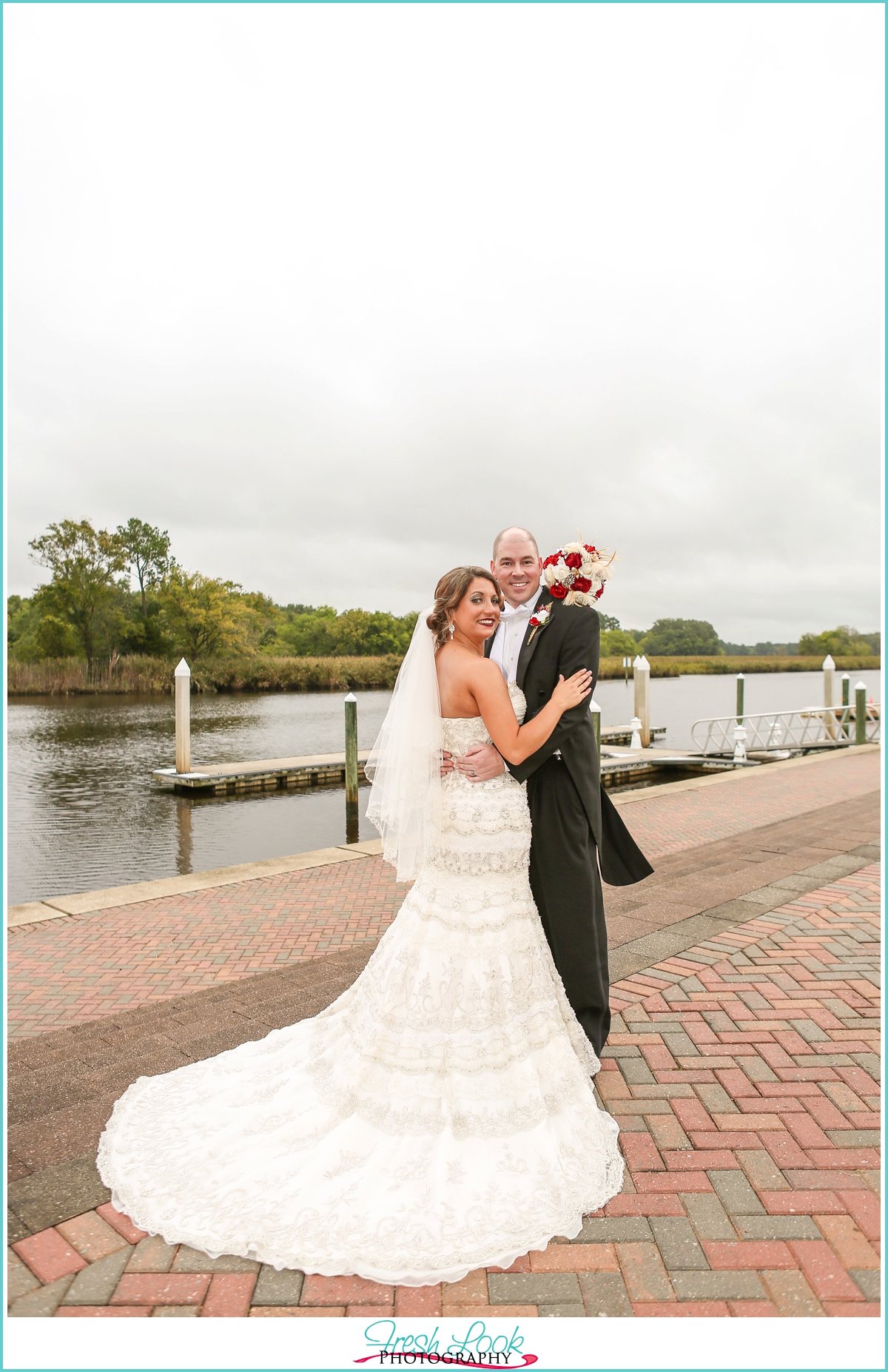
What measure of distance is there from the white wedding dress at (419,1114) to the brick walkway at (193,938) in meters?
1.46

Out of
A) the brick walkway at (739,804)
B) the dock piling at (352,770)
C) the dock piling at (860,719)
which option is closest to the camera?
the brick walkway at (739,804)

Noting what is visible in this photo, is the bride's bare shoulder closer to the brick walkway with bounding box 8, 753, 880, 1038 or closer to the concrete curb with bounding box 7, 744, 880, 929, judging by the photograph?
the brick walkway with bounding box 8, 753, 880, 1038

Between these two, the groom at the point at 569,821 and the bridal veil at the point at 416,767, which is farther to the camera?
the groom at the point at 569,821

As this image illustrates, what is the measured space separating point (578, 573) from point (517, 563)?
29 cm

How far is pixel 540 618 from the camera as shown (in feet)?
10.4

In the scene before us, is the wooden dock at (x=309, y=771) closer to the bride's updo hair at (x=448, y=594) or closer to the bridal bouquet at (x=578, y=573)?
the bridal bouquet at (x=578, y=573)

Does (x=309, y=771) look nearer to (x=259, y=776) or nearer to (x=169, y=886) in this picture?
(x=259, y=776)

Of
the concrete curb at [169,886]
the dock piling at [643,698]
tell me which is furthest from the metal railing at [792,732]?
the concrete curb at [169,886]

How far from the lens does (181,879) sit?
678 centimetres

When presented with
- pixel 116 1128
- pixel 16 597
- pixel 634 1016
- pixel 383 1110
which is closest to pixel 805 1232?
pixel 383 1110

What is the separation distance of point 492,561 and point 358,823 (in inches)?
374

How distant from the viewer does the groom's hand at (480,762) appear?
288cm

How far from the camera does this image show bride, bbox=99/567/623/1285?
2.24 m

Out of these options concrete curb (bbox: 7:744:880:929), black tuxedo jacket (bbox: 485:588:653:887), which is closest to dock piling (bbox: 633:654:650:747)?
concrete curb (bbox: 7:744:880:929)
